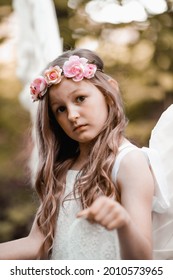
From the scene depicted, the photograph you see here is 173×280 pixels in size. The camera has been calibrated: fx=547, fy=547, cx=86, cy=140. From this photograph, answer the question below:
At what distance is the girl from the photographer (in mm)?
860

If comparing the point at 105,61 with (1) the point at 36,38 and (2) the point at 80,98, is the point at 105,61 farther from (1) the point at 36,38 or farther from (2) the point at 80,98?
(2) the point at 80,98

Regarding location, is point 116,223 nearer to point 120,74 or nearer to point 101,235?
point 101,235

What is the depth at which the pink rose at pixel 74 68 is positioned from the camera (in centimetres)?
90

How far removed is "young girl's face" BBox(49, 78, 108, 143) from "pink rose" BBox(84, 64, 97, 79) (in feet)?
0.03

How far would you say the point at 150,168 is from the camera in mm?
881

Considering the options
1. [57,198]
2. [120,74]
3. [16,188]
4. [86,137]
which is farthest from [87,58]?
[16,188]

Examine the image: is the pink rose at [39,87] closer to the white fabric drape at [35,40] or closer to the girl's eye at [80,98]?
the girl's eye at [80,98]

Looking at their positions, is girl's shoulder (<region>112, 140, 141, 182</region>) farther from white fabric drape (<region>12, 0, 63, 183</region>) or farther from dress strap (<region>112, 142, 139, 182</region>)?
white fabric drape (<region>12, 0, 63, 183</region>)

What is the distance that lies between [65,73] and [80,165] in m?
0.16

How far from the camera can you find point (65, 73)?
91cm

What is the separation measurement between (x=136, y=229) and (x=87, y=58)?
0.34 meters

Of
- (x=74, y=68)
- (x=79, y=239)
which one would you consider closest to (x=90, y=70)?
(x=74, y=68)

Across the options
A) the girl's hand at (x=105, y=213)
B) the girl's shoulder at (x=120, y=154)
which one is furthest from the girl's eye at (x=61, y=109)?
the girl's hand at (x=105, y=213)

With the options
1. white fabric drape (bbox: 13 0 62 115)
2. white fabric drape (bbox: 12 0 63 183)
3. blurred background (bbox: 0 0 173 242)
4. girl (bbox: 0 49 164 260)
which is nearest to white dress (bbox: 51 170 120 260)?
girl (bbox: 0 49 164 260)
